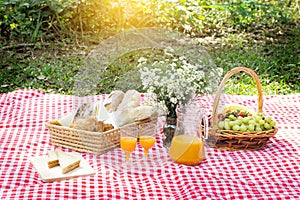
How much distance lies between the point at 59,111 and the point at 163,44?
188cm

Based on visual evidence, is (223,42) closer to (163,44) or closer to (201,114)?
(163,44)

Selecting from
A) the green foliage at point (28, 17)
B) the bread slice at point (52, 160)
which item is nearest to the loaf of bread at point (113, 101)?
the bread slice at point (52, 160)

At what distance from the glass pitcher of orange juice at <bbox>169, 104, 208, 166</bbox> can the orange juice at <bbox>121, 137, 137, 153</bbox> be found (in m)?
0.18

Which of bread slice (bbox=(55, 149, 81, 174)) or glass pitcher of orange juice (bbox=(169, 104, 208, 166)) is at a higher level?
glass pitcher of orange juice (bbox=(169, 104, 208, 166))

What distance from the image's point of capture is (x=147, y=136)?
2525 millimetres

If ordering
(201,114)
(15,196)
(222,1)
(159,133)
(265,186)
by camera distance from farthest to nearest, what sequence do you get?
(222,1)
(159,133)
(201,114)
(265,186)
(15,196)

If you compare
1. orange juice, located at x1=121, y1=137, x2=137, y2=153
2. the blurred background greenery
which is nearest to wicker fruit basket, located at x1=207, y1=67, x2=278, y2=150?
orange juice, located at x1=121, y1=137, x2=137, y2=153

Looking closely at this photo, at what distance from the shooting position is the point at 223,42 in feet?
17.4

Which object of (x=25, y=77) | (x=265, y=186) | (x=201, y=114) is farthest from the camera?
(x=25, y=77)

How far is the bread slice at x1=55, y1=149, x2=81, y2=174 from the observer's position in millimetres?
2363

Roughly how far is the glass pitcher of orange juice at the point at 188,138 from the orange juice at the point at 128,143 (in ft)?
0.58

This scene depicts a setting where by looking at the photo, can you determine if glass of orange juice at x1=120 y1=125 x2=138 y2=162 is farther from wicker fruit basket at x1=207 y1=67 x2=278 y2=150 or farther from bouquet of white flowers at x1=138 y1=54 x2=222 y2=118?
wicker fruit basket at x1=207 y1=67 x2=278 y2=150

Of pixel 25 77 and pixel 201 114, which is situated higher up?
pixel 201 114

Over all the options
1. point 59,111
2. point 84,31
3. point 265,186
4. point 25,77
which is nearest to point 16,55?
point 25,77
